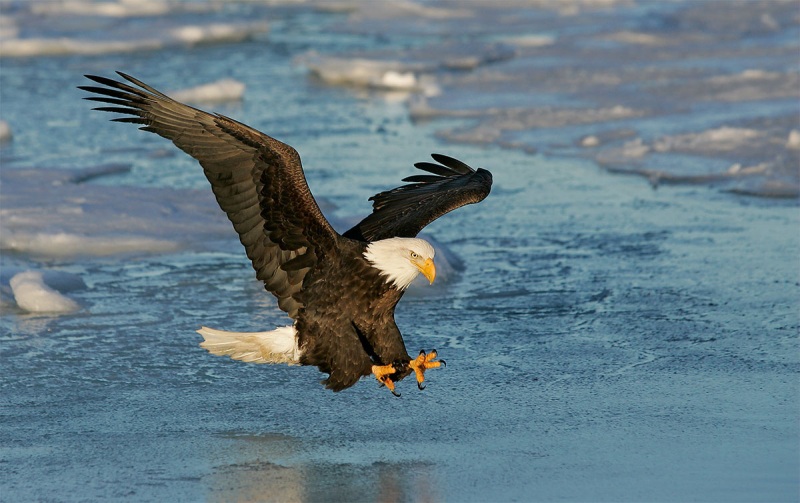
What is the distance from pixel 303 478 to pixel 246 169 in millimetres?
1028

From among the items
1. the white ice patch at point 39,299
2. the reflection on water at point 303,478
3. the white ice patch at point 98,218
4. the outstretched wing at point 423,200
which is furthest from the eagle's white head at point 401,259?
the white ice patch at point 98,218

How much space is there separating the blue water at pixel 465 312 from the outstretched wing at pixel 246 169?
61 cm

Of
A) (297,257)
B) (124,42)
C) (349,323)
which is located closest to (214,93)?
(124,42)

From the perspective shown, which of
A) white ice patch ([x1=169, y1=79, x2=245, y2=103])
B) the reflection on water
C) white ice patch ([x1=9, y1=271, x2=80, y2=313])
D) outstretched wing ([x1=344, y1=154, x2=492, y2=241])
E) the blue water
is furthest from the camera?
white ice patch ([x1=169, y1=79, x2=245, y2=103])

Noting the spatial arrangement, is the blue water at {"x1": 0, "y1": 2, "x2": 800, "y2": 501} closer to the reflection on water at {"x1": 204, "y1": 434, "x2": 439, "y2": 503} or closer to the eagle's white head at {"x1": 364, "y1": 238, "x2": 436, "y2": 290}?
the reflection on water at {"x1": 204, "y1": 434, "x2": 439, "y2": 503}

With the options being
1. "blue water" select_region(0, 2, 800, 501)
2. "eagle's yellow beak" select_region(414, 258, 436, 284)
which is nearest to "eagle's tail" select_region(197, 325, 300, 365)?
"blue water" select_region(0, 2, 800, 501)

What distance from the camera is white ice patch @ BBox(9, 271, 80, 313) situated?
16.9 ft

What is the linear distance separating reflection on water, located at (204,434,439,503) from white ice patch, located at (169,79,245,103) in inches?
275

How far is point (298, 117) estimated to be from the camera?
32.7 ft

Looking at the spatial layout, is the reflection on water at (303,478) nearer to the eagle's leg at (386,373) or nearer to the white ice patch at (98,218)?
the eagle's leg at (386,373)

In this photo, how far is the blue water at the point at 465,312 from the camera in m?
3.57

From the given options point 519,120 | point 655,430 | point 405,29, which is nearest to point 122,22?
point 405,29

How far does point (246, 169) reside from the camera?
153 inches

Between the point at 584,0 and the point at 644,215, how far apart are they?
43.1 ft
